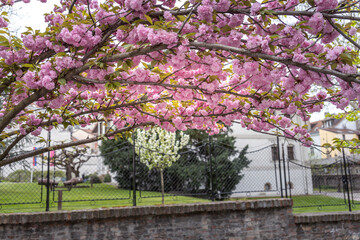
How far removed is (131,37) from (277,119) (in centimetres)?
299

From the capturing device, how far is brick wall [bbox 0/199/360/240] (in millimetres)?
4370

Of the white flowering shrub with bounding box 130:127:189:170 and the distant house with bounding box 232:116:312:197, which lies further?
the distant house with bounding box 232:116:312:197

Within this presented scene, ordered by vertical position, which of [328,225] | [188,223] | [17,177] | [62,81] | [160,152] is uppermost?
[62,81]

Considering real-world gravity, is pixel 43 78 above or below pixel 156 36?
below

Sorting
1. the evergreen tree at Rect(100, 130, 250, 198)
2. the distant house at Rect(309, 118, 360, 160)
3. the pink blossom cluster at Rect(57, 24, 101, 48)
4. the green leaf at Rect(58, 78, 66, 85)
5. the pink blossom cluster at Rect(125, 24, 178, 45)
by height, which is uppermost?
the distant house at Rect(309, 118, 360, 160)

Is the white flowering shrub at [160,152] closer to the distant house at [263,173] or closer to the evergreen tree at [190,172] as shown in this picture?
the evergreen tree at [190,172]

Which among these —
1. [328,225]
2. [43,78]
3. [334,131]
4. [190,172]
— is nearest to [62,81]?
[43,78]

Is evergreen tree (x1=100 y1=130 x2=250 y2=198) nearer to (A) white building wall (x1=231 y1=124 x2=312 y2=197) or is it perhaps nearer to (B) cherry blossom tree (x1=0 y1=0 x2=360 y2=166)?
(A) white building wall (x1=231 y1=124 x2=312 y2=197)

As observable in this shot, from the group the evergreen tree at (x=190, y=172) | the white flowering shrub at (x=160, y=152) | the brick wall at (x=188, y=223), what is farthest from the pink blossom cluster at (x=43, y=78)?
the evergreen tree at (x=190, y=172)

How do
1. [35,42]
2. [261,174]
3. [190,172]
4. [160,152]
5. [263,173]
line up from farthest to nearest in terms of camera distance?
[263,173] < [261,174] < [190,172] < [160,152] < [35,42]

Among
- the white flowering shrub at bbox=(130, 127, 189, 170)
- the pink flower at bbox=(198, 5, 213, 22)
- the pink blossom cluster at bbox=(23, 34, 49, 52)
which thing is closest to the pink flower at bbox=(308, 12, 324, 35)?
the pink flower at bbox=(198, 5, 213, 22)

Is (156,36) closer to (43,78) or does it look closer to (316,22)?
(43,78)

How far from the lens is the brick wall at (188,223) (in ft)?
14.3

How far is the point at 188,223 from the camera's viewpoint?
5.04m
